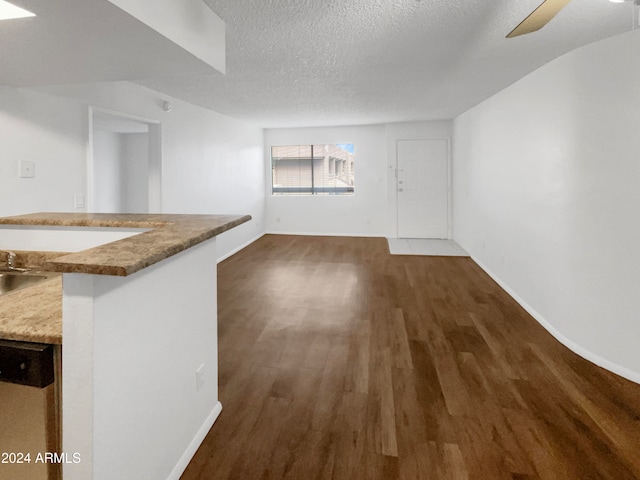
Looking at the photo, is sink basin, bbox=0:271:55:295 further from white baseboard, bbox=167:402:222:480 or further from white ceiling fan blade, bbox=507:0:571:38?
white ceiling fan blade, bbox=507:0:571:38

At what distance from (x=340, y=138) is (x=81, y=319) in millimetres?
7176

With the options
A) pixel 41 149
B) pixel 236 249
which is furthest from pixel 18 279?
pixel 236 249

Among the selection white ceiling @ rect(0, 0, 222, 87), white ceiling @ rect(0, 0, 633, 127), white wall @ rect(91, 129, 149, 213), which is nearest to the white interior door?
white ceiling @ rect(0, 0, 633, 127)

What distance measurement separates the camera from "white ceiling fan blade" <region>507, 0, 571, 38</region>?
163 centimetres

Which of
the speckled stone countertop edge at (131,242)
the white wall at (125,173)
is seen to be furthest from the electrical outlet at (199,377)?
the white wall at (125,173)

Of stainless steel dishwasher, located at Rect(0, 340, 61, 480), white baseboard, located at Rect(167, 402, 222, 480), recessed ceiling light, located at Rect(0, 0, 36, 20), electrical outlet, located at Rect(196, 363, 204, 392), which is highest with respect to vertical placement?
recessed ceiling light, located at Rect(0, 0, 36, 20)

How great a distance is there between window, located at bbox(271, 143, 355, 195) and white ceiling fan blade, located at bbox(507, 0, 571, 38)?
5.93 m

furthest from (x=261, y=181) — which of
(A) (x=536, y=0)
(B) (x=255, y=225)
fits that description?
(A) (x=536, y=0)

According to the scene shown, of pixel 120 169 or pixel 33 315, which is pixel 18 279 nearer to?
pixel 33 315

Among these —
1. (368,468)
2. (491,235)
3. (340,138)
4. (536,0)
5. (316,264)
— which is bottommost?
(368,468)

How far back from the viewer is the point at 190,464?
166 cm

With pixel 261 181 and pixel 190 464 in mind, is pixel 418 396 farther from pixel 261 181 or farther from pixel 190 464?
pixel 261 181

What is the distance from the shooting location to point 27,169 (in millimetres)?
2621

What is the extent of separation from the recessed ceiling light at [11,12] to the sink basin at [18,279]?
3.80ft
